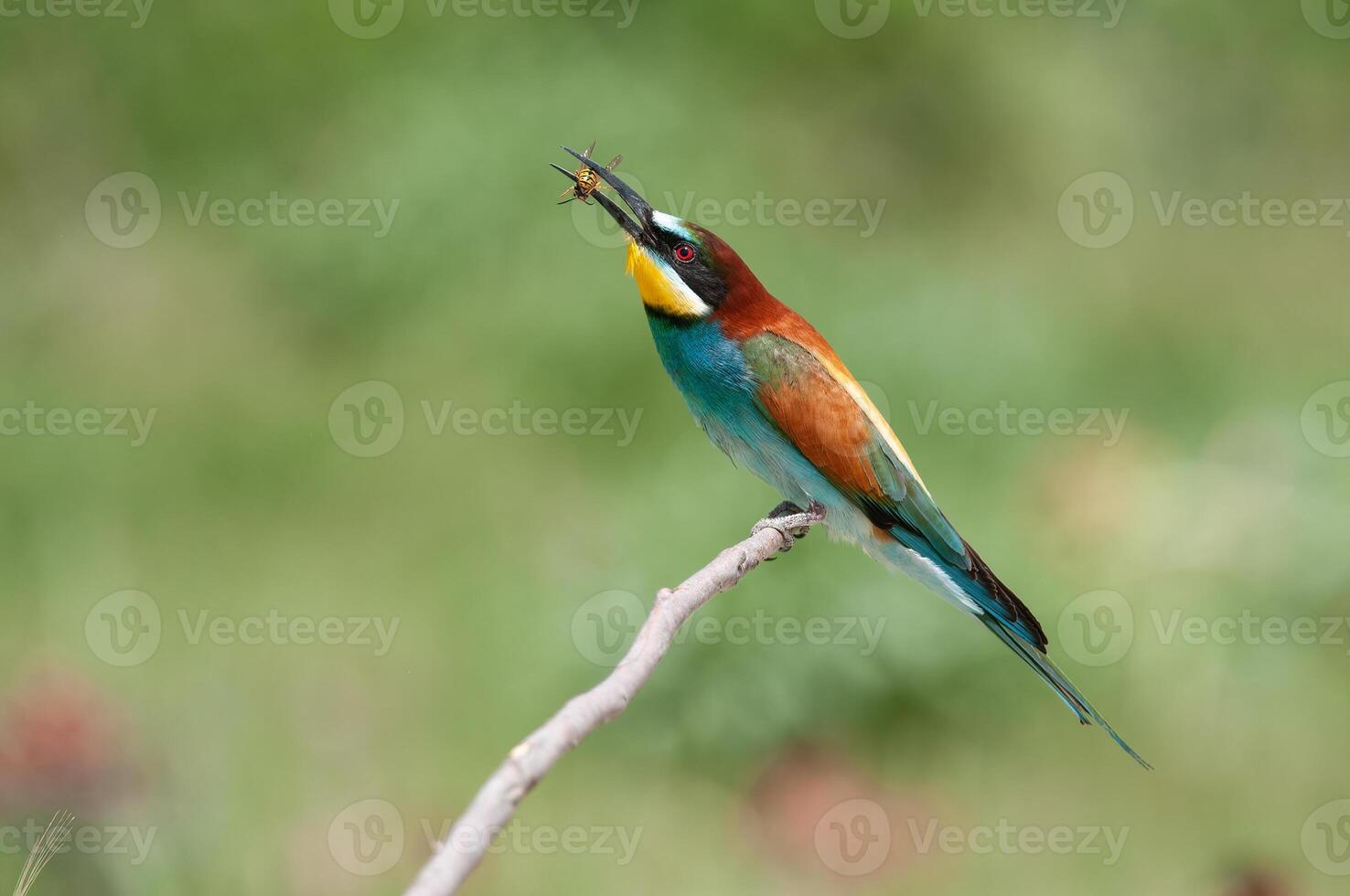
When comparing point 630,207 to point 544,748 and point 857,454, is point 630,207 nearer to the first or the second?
point 857,454

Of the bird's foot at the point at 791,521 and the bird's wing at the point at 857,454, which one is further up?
Result: the bird's wing at the point at 857,454

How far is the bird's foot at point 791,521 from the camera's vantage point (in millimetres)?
2430

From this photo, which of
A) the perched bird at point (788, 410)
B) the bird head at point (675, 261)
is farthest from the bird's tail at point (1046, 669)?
the bird head at point (675, 261)

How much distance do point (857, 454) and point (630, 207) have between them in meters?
0.63

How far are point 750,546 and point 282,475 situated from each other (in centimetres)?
248

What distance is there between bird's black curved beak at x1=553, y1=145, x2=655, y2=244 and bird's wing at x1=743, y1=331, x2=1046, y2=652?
0.28 meters

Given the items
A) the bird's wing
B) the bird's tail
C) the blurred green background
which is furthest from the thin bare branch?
the blurred green background

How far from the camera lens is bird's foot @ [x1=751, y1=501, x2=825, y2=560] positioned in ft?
7.97

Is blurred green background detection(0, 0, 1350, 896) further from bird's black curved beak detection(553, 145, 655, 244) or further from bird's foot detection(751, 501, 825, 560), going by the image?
bird's black curved beak detection(553, 145, 655, 244)

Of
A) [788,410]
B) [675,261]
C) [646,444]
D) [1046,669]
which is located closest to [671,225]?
[675,261]

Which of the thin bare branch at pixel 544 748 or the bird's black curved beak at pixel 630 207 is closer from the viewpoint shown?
the thin bare branch at pixel 544 748

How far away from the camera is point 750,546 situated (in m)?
1.93

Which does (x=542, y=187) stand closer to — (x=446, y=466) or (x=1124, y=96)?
(x=446, y=466)

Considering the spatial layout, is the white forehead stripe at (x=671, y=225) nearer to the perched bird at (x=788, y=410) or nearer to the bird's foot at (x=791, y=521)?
the perched bird at (x=788, y=410)
